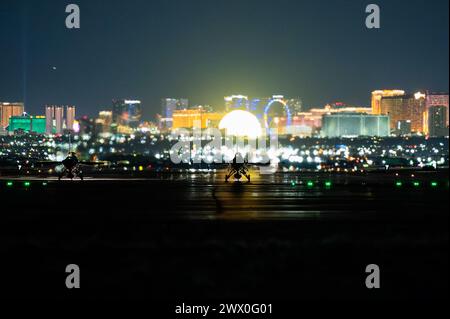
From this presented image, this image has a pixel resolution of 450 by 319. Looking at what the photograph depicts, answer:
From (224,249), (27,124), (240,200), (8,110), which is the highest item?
(8,110)

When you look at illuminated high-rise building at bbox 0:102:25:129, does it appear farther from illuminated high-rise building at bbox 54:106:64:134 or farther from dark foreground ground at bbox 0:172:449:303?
dark foreground ground at bbox 0:172:449:303

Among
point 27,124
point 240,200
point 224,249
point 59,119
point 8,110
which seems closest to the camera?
point 224,249

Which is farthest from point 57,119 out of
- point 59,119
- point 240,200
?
point 240,200

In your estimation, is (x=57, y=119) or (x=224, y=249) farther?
(x=57, y=119)

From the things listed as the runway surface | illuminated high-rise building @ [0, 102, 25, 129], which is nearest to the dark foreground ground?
the runway surface

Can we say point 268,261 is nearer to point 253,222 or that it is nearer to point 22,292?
point 22,292

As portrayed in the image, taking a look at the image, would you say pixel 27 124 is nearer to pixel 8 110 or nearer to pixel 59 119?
pixel 8 110
